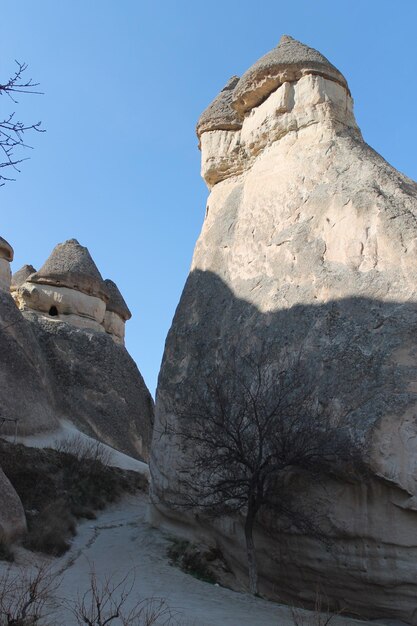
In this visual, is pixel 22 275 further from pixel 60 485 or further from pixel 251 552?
pixel 251 552

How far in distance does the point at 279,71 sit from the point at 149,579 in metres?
7.01

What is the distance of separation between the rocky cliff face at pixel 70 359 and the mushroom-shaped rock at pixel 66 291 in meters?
0.03

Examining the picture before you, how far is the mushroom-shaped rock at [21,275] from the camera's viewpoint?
19.2m

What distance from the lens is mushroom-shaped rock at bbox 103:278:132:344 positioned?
1959 cm

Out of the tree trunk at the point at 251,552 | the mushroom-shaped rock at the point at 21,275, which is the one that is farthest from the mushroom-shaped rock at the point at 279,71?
the mushroom-shaped rock at the point at 21,275

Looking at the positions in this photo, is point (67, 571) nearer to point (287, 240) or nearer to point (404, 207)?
point (287, 240)

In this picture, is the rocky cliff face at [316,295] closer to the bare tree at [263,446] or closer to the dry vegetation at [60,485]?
the bare tree at [263,446]

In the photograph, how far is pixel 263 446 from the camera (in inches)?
289

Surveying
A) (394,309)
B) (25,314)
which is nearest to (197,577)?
(394,309)

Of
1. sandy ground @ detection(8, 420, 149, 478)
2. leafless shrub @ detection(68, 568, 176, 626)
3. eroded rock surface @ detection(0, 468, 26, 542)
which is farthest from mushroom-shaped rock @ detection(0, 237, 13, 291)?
leafless shrub @ detection(68, 568, 176, 626)

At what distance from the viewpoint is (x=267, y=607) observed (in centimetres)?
660

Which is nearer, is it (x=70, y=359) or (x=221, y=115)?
(x=221, y=115)

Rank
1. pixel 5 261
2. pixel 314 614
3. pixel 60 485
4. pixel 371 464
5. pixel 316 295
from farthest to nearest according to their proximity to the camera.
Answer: pixel 5 261 < pixel 60 485 < pixel 316 295 < pixel 371 464 < pixel 314 614

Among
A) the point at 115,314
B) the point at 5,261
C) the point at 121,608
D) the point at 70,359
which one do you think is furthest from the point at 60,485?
the point at 115,314
